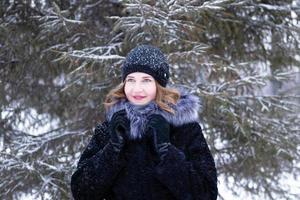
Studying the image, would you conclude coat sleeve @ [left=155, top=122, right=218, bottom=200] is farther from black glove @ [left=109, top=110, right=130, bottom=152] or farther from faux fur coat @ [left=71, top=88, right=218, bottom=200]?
black glove @ [left=109, top=110, right=130, bottom=152]

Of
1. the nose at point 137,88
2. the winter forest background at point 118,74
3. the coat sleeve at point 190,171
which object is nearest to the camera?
the coat sleeve at point 190,171

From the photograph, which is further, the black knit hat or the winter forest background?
the winter forest background

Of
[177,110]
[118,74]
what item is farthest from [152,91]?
[118,74]

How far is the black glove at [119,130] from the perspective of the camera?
8.21ft

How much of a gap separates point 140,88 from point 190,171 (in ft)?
1.59

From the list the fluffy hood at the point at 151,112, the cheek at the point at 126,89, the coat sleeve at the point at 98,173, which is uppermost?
the cheek at the point at 126,89

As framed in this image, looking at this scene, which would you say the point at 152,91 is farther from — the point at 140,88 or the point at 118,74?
the point at 118,74

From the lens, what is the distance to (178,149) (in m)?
2.57

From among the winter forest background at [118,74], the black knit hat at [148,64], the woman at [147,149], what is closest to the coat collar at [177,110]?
the woman at [147,149]

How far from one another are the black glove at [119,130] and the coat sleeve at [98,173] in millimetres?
33

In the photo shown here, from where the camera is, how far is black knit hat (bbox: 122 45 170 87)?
2645 millimetres

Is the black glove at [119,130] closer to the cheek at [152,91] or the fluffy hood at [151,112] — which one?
the fluffy hood at [151,112]

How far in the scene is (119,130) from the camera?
254 centimetres


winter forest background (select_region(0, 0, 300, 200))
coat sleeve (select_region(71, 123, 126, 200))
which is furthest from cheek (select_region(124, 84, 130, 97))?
winter forest background (select_region(0, 0, 300, 200))
